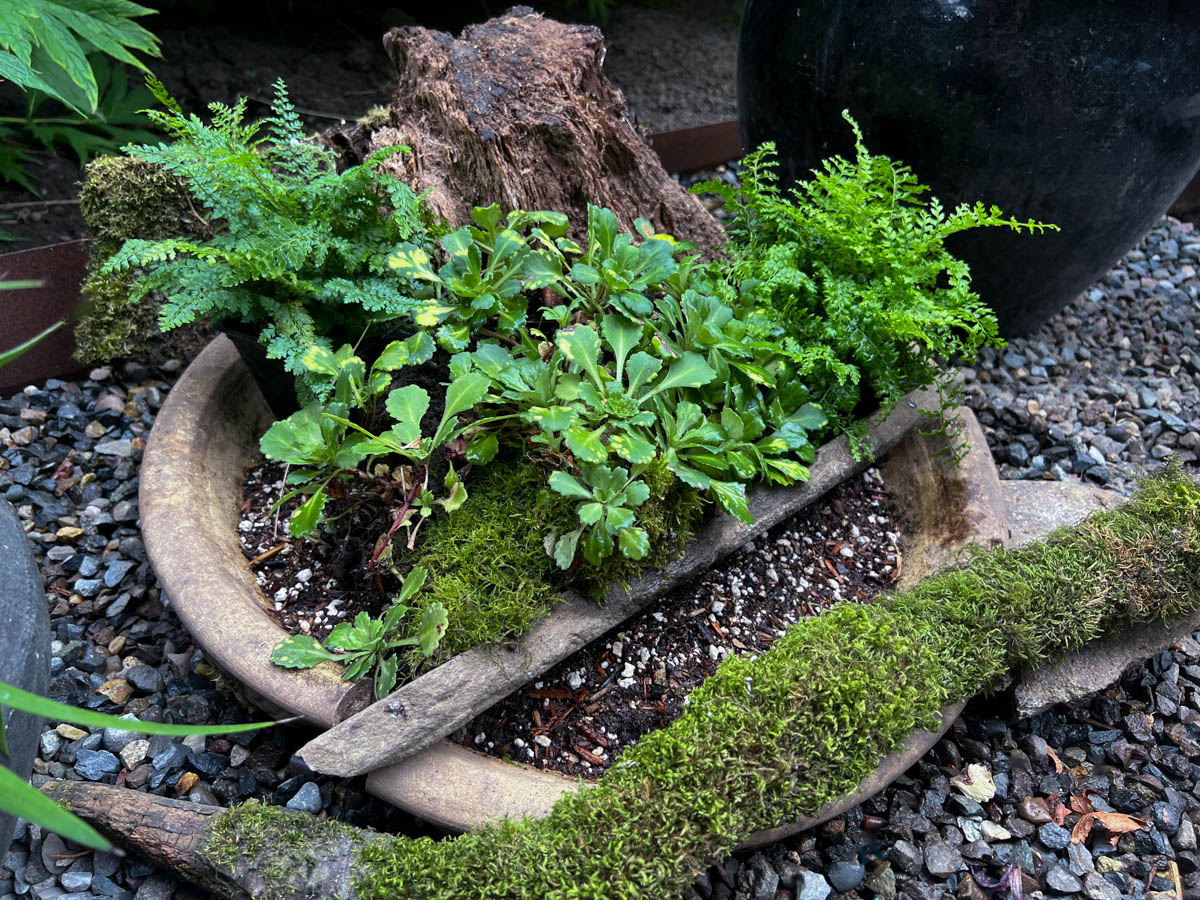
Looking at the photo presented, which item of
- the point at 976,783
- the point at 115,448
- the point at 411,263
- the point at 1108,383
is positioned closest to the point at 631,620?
the point at 976,783

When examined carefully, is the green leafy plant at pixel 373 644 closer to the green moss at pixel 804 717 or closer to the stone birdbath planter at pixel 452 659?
the stone birdbath planter at pixel 452 659

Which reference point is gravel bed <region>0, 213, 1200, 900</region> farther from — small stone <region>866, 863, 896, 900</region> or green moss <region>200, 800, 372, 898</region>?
green moss <region>200, 800, 372, 898</region>

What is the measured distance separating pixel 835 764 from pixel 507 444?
98cm

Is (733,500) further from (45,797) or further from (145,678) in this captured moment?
(145,678)

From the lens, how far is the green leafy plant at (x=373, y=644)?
5.61 ft

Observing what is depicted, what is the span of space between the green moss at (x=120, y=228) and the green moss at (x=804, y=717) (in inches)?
74.6

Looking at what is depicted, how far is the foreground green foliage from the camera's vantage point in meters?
1.46

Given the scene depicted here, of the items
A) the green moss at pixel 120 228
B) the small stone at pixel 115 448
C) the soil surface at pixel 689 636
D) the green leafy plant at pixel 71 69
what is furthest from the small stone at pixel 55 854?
the green leafy plant at pixel 71 69

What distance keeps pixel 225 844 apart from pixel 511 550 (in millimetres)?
747

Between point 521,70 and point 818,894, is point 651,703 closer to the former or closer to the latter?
point 818,894

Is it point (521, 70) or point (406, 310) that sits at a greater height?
point (521, 70)

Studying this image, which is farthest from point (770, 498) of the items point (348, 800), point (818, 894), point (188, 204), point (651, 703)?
point (188, 204)

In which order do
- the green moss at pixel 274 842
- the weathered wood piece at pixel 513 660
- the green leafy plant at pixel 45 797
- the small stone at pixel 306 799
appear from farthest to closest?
the small stone at pixel 306 799 → the weathered wood piece at pixel 513 660 → the green moss at pixel 274 842 → the green leafy plant at pixel 45 797

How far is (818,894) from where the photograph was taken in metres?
1.74
